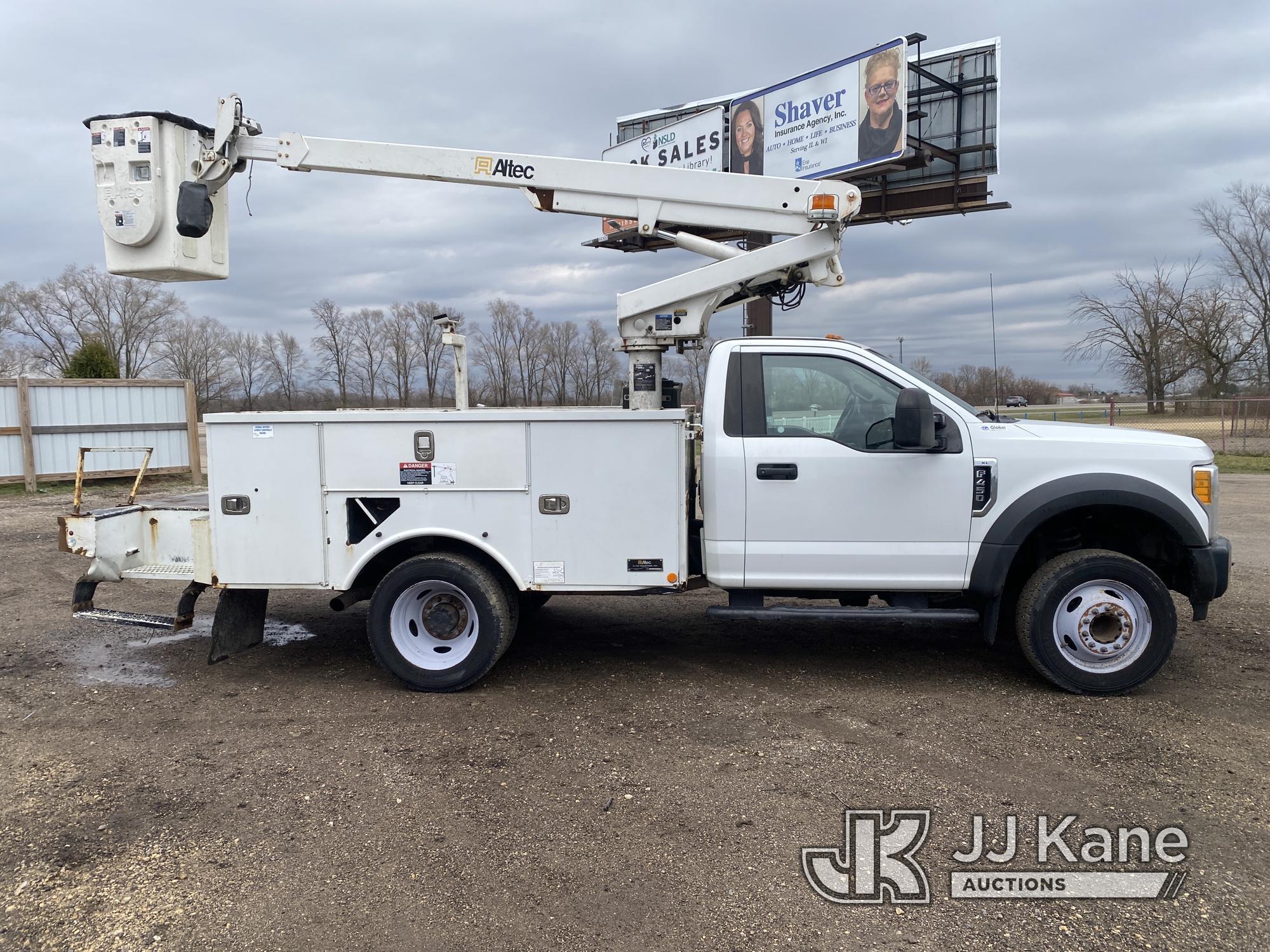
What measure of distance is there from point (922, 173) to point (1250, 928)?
17798 mm

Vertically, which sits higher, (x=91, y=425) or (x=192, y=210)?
Result: (x=192, y=210)

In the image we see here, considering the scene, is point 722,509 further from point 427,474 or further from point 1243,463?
point 1243,463

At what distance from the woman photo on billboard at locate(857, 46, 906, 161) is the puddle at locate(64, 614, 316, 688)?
14666mm

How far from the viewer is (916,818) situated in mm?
3697

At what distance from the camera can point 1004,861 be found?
11.1 feet

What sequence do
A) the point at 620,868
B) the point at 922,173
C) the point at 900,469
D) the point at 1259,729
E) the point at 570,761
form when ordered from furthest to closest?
the point at 922,173 < the point at 900,469 < the point at 1259,729 < the point at 570,761 < the point at 620,868

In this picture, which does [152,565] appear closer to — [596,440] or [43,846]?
[43,846]

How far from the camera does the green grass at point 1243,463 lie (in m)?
17.9

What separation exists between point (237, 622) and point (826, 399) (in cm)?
421

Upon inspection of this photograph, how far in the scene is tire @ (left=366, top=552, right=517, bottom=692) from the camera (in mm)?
5250

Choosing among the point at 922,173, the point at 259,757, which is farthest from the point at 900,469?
the point at 922,173

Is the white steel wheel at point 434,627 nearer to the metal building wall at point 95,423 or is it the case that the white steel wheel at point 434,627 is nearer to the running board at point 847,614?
the running board at point 847,614

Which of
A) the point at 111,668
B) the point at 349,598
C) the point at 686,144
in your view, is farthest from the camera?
the point at 686,144

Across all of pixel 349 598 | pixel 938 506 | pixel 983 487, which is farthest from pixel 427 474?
pixel 983 487
